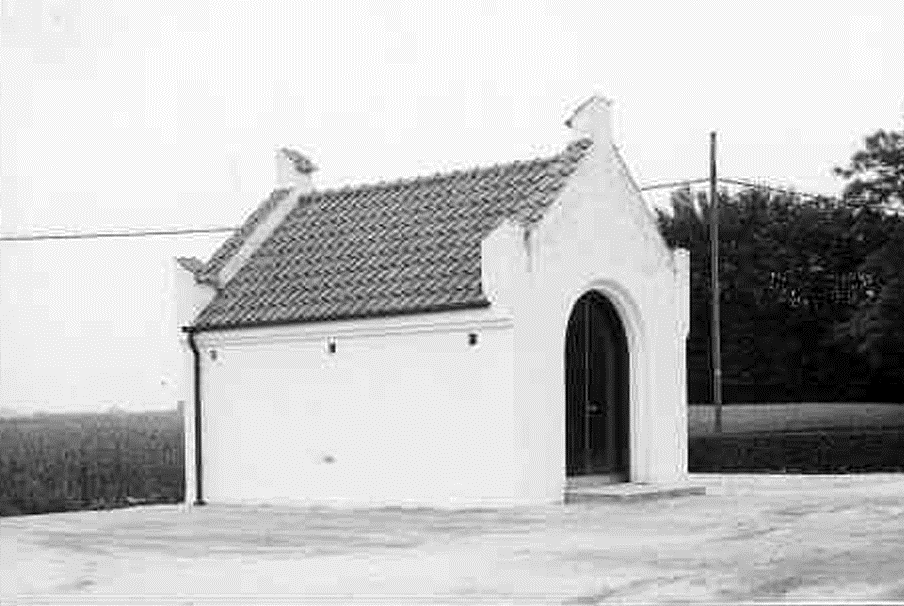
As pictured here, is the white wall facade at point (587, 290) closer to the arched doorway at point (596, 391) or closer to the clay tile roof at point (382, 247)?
the arched doorway at point (596, 391)

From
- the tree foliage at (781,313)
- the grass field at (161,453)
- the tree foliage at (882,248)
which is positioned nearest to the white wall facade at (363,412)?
the grass field at (161,453)

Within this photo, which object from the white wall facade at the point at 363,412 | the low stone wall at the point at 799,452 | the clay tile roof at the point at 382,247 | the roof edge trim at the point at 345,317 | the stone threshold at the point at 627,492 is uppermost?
the clay tile roof at the point at 382,247

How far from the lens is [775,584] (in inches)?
475

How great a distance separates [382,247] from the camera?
22578mm

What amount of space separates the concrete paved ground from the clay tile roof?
284 centimetres

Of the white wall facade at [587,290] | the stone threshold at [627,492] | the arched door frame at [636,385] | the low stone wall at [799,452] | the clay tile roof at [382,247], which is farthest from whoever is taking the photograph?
the low stone wall at [799,452]

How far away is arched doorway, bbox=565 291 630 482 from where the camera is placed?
70.8 ft

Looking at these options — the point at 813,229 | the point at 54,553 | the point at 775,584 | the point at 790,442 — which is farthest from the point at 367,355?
the point at 813,229

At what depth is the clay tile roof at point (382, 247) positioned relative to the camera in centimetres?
2097

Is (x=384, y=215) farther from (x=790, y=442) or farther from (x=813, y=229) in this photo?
(x=813, y=229)

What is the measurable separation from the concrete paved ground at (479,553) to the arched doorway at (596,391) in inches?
58.7

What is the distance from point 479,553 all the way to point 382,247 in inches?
336

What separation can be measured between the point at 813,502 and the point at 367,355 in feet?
19.9

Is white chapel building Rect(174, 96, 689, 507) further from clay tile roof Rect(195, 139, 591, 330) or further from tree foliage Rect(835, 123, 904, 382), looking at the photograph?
tree foliage Rect(835, 123, 904, 382)
